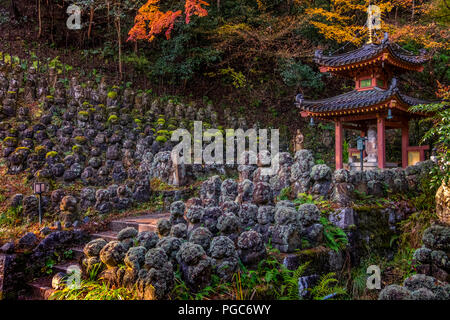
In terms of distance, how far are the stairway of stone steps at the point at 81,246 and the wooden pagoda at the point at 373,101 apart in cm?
554

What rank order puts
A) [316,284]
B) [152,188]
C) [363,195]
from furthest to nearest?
1. [152,188]
2. [363,195]
3. [316,284]

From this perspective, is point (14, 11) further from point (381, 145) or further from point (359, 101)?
point (381, 145)

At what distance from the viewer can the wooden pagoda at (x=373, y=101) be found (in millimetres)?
8156

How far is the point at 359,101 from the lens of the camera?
8523 millimetres

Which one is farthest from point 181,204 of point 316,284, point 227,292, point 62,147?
point 62,147

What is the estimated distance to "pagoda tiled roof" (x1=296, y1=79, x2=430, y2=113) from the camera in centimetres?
786

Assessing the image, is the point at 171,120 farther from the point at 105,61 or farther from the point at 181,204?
the point at 181,204

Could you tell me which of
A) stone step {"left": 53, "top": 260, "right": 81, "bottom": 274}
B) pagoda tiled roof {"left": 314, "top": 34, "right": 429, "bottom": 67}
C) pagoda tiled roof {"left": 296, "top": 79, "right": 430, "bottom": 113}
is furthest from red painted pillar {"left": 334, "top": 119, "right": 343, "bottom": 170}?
stone step {"left": 53, "top": 260, "right": 81, "bottom": 274}

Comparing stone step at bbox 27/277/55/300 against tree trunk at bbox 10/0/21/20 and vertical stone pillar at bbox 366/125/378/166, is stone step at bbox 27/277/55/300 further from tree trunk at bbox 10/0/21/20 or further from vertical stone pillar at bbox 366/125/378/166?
tree trunk at bbox 10/0/21/20

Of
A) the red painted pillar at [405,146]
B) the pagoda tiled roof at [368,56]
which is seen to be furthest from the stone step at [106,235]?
the red painted pillar at [405,146]

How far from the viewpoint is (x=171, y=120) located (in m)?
12.5

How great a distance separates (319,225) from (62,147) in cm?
762

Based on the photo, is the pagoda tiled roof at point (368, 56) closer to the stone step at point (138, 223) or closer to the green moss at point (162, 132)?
the green moss at point (162, 132)

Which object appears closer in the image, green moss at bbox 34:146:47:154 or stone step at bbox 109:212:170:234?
stone step at bbox 109:212:170:234
